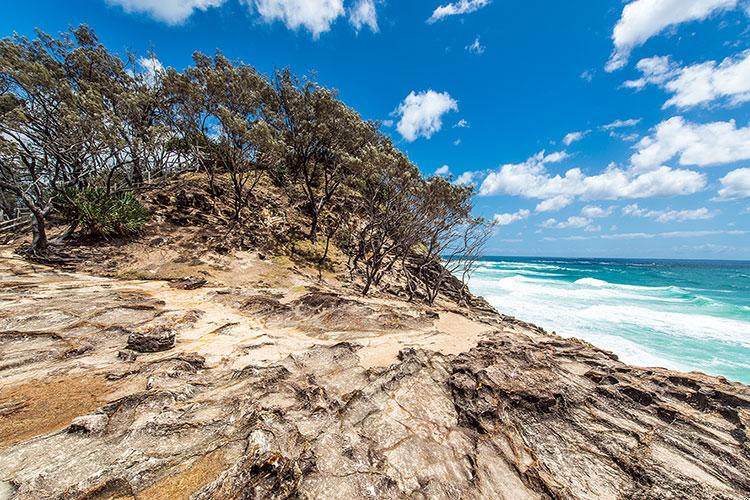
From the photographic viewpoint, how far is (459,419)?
4.46 metres

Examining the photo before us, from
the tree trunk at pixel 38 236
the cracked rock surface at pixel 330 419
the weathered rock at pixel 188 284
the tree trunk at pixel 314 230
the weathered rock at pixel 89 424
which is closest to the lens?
the cracked rock surface at pixel 330 419

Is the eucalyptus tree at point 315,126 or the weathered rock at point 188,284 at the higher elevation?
the eucalyptus tree at point 315,126

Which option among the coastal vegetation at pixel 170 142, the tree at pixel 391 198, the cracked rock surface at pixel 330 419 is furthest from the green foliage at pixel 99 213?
the tree at pixel 391 198

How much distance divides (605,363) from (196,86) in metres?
19.9

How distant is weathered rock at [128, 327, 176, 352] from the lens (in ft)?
18.1

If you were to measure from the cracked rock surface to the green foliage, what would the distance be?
21.5 feet

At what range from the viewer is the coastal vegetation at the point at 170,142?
11.7m

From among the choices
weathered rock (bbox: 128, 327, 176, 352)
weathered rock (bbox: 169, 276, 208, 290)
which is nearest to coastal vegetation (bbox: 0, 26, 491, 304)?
weathered rock (bbox: 169, 276, 208, 290)

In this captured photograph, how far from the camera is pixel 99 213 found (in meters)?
12.6

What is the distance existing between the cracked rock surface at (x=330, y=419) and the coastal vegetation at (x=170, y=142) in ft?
26.0

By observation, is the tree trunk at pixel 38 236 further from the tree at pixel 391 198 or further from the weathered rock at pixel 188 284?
the tree at pixel 391 198

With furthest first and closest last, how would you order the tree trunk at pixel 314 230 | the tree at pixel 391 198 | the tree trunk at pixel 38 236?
the tree trunk at pixel 314 230 < the tree at pixel 391 198 < the tree trunk at pixel 38 236

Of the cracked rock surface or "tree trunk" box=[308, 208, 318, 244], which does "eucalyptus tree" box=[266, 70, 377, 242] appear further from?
the cracked rock surface

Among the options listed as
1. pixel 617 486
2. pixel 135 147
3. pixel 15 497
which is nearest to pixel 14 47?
pixel 135 147
